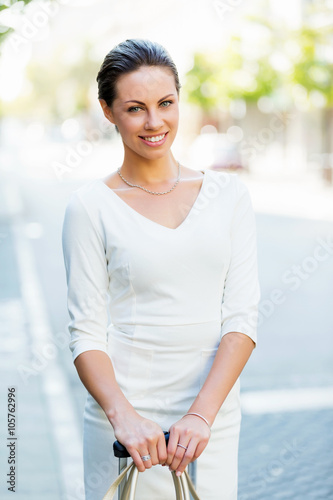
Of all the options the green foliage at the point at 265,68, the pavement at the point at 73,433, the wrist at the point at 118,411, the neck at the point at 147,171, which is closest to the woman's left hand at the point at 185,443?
the wrist at the point at 118,411

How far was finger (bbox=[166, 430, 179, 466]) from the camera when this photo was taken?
1651 millimetres

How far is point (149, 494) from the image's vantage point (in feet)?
6.40

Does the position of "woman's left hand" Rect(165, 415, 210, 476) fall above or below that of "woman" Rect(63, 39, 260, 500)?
below

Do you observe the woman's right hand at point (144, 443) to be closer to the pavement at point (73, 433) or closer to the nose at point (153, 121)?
the nose at point (153, 121)

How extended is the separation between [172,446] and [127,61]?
937 mm

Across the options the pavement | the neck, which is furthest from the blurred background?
the neck

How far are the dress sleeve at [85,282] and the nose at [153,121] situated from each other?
26cm

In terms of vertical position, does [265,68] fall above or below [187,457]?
above

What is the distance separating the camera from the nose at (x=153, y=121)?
1856 mm

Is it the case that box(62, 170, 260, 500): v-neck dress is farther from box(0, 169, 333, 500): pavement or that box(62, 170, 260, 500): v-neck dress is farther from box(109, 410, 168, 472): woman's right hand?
box(0, 169, 333, 500): pavement

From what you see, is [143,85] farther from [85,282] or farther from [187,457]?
[187,457]

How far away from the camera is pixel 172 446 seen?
1.66 m

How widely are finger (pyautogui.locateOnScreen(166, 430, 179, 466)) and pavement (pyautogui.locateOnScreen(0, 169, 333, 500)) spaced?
233cm

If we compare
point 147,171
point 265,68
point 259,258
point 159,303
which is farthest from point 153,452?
point 265,68
